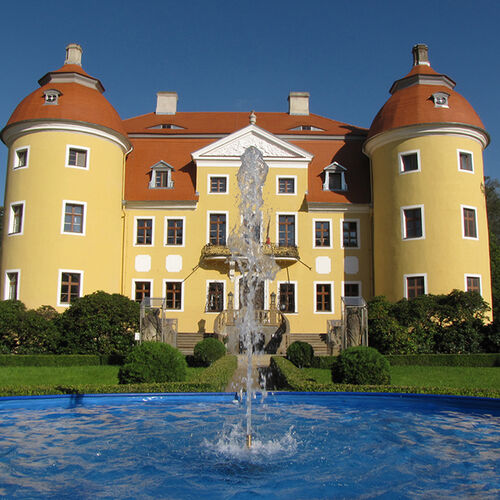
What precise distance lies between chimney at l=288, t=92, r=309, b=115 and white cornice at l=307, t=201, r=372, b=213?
9.51 metres

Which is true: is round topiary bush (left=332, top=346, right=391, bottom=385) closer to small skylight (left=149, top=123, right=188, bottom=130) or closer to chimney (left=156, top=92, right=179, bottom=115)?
small skylight (left=149, top=123, right=188, bottom=130)

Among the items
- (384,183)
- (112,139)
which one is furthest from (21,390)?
(384,183)

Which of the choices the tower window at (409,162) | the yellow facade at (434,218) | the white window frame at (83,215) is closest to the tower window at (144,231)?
the white window frame at (83,215)

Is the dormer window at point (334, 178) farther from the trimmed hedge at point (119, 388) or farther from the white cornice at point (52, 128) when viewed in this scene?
the trimmed hedge at point (119, 388)

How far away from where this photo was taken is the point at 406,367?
55.3 feet

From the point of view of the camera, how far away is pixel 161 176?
26.7 metres

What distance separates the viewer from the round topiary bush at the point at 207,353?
55.8ft

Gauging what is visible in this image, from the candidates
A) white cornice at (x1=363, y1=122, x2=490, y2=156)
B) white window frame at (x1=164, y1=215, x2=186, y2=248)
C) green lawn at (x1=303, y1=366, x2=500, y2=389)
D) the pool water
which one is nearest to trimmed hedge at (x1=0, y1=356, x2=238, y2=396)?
the pool water

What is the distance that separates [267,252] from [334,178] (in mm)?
5355

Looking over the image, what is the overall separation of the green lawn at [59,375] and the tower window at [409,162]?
42.8ft

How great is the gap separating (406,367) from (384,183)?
10.1 meters

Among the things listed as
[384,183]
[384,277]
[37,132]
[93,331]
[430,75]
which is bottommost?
[93,331]

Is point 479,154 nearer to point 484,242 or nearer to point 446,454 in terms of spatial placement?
point 484,242

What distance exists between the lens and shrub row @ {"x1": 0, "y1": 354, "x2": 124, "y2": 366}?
17.4 meters
